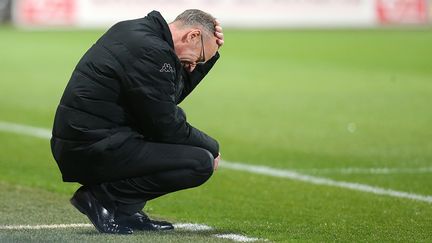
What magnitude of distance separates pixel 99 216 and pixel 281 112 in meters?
9.13

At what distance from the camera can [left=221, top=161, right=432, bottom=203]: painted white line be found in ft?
32.7

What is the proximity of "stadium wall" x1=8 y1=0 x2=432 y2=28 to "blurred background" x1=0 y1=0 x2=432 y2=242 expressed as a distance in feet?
0.14

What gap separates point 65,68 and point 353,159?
12.6 meters

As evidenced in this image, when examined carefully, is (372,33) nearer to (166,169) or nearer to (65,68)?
(65,68)

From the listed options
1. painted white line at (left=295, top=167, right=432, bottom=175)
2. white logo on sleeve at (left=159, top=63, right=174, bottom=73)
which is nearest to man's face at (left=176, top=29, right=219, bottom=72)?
white logo on sleeve at (left=159, top=63, right=174, bottom=73)

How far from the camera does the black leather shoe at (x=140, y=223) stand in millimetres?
7812

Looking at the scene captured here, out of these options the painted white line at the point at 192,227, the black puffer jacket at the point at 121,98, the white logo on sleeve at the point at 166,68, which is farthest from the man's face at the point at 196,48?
the painted white line at the point at 192,227

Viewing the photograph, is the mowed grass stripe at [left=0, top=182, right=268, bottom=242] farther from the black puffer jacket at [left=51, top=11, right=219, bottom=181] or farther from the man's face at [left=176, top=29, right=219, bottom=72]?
the man's face at [left=176, top=29, right=219, bottom=72]

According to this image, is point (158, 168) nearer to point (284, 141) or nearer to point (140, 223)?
point (140, 223)

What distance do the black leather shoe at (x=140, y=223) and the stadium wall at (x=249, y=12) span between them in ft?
84.7

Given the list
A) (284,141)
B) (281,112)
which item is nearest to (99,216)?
(284,141)

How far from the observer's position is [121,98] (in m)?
7.48

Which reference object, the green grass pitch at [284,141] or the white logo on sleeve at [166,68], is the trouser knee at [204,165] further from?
the white logo on sleeve at [166,68]

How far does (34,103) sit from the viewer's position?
17.6m
